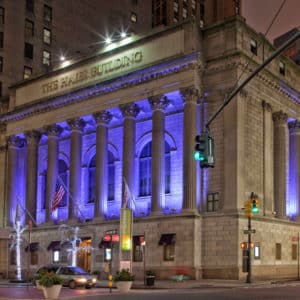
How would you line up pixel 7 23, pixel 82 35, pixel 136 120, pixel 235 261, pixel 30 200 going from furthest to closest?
pixel 82 35 → pixel 7 23 → pixel 30 200 → pixel 136 120 → pixel 235 261

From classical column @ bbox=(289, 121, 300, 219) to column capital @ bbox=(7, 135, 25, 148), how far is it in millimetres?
29902

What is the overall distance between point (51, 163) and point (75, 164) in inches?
151

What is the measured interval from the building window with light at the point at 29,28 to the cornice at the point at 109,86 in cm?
1715

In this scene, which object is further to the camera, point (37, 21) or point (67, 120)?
point (37, 21)

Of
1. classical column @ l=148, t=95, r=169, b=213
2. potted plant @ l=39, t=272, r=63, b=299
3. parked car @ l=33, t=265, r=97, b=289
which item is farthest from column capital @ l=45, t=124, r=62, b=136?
potted plant @ l=39, t=272, r=63, b=299

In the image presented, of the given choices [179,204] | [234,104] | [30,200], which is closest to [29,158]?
[30,200]

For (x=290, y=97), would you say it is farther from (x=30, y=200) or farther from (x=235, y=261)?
(x=30, y=200)

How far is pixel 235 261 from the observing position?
48.6 m

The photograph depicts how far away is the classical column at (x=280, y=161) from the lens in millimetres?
56806

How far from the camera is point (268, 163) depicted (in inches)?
2179

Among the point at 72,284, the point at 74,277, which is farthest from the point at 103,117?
the point at 72,284

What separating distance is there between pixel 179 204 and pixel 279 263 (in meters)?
10.2

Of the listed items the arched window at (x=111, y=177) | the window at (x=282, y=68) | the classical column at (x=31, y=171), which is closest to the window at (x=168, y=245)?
the arched window at (x=111, y=177)

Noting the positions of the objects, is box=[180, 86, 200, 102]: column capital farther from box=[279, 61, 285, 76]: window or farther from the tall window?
the tall window
